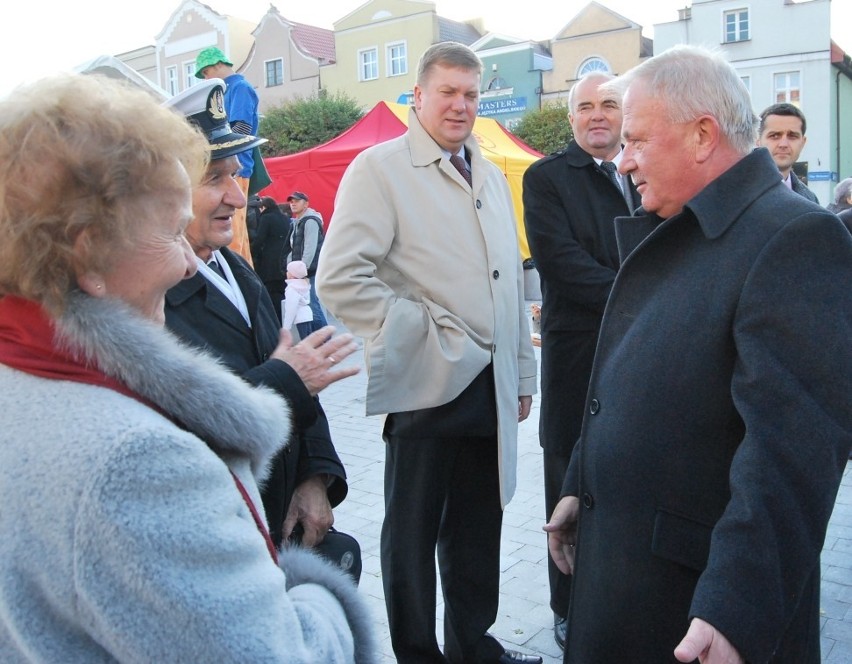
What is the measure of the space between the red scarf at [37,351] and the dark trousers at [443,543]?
6.02 feet

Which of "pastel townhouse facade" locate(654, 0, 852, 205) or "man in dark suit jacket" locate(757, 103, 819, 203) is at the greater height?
"pastel townhouse facade" locate(654, 0, 852, 205)

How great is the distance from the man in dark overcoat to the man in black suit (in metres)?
1.26

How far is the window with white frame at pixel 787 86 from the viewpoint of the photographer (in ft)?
103

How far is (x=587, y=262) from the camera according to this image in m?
3.33

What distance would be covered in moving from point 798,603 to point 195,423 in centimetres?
128

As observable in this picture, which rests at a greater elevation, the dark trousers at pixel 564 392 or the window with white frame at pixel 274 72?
the window with white frame at pixel 274 72

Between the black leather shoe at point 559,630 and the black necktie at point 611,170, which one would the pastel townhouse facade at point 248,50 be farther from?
the black leather shoe at point 559,630

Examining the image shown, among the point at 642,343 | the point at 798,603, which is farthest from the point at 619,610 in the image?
the point at 642,343

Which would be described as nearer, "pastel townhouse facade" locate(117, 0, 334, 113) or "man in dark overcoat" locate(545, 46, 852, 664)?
"man in dark overcoat" locate(545, 46, 852, 664)

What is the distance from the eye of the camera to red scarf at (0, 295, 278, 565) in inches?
45.6

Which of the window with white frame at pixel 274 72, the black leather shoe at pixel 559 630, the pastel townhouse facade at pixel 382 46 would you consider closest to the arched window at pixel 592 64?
the pastel townhouse facade at pixel 382 46

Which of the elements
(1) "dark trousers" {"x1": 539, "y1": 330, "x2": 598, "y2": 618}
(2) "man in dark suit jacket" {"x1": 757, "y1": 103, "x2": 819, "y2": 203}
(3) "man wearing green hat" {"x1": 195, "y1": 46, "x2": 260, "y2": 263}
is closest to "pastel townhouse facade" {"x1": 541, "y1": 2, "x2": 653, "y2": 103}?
(3) "man wearing green hat" {"x1": 195, "y1": 46, "x2": 260, "y2": 263}

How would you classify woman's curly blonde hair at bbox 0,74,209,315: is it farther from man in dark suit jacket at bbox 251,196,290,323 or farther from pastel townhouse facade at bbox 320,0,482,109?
pastel townhouse facade at bbox 320,0,482,109

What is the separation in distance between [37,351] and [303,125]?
2801cm
